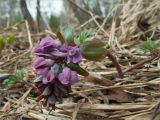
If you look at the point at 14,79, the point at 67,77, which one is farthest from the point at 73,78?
the point at 14,79

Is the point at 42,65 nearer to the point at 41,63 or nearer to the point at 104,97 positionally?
the point at 41,63

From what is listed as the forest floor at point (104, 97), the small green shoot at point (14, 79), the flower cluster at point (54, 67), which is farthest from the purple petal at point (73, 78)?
the small green shoot at point (14, 79)

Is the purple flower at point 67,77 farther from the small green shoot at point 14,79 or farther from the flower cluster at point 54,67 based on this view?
the small green shoot at point 14,79

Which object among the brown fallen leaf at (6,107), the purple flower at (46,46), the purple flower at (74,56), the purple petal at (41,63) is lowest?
the brown fallen leaf at (6,107)

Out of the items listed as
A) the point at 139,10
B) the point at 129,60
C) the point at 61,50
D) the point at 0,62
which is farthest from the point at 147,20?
the point at 61,50

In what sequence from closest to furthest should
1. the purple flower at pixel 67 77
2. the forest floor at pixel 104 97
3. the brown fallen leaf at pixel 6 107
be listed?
the purple flower at pixel 67 77 → the forest floor at pixel 104 97 → the brown fallen leaf at pixel 6 107

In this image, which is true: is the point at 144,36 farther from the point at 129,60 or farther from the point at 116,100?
the point at 116,100

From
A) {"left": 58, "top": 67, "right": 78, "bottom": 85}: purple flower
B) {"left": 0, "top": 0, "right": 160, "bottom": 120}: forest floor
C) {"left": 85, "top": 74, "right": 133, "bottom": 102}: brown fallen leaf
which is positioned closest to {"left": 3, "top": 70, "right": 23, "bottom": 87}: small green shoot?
{"left": 0, "top": 0, "right": 160, "bottom": 120}: forest floor
